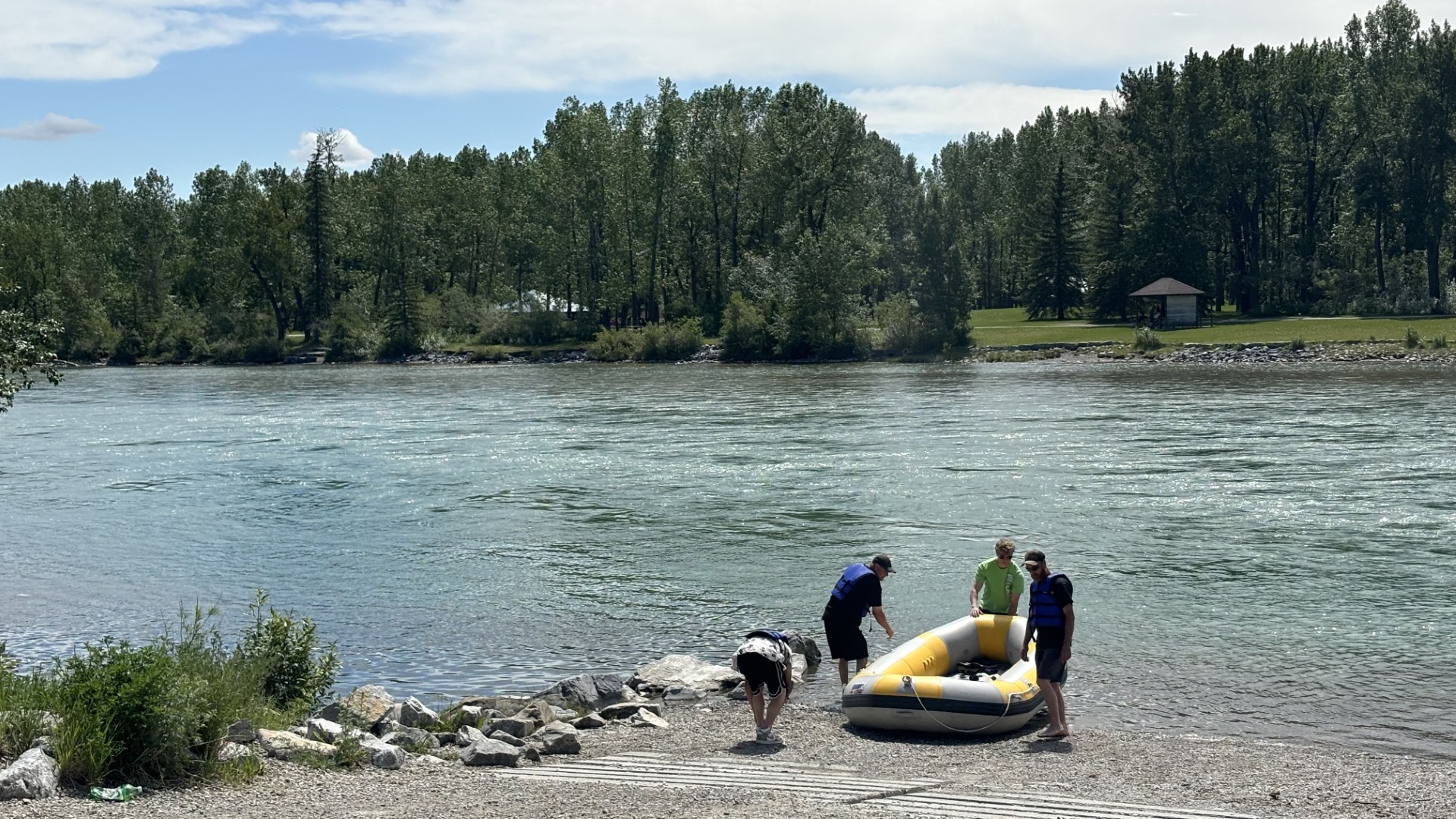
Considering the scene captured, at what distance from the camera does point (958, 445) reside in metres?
40.2

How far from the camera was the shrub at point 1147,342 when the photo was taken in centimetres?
7574

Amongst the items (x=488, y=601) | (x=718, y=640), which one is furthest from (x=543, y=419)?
(x=718, y=640)

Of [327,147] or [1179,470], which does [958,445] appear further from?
[327,147]

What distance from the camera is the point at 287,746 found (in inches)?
468

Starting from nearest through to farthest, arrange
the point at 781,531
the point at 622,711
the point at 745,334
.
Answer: the point at 622,711
the point at 781,531
the point at 745,334

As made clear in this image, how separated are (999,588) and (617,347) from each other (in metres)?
75.6

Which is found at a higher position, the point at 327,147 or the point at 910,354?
the point at 327,147

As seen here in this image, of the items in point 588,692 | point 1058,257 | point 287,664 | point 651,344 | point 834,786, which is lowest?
point 588,692

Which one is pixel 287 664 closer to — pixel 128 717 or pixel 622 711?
pixel 622 711

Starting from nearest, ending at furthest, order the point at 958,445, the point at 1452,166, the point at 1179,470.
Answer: the point at 1179,470
the point at 958,445
the point at 1452,166

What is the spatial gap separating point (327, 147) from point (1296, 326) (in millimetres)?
68396

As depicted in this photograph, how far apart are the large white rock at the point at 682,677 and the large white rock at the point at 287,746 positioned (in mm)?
4434

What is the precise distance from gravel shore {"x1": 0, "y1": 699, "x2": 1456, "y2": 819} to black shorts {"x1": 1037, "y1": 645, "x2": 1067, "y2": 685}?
1.95ft

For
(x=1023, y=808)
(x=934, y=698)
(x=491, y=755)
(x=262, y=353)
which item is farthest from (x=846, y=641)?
(x=262, y=353)
